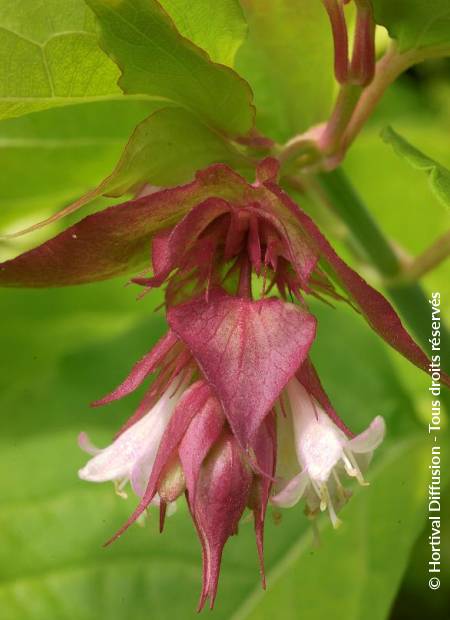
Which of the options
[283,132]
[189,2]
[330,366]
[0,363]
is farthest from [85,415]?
[189,2]

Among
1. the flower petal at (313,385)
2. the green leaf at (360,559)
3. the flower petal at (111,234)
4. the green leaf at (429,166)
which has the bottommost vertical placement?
the green leaf at (360,559)

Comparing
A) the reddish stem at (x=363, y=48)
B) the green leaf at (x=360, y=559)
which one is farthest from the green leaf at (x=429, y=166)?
the green leaf at (x=360, y=559)

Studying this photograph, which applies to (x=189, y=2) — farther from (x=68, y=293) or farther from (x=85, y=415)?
(x=68, y=293)

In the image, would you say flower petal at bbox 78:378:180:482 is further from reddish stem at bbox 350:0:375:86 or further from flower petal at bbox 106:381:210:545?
reddish stem at bbox 350:0:375:86

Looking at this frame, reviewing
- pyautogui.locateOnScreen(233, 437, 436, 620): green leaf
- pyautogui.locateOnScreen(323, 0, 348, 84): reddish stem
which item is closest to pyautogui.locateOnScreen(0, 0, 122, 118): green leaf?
pyautogui.locateOnScreen(323, 0, 348, 84): reddish stem

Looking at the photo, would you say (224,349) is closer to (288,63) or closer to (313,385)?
(313,385)

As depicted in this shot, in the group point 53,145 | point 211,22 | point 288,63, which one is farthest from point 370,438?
point 53,145

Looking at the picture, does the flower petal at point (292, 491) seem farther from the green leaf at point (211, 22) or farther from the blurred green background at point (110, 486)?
the blurred green background at point (110, 486)
